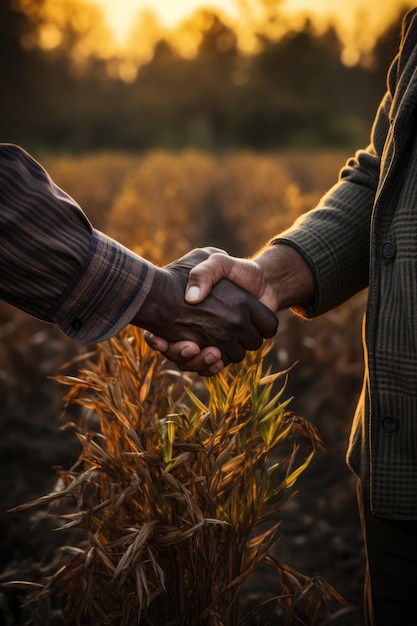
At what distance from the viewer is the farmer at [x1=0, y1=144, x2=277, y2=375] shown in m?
1.64

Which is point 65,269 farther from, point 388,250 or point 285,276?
point 388,250

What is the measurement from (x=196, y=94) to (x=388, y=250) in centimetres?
5110

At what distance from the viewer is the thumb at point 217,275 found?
6.21 feet

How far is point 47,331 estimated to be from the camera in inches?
211

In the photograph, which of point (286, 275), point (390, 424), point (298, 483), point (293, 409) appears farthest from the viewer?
point (293, 409)

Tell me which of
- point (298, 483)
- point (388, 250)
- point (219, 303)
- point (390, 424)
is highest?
point (388, 250)

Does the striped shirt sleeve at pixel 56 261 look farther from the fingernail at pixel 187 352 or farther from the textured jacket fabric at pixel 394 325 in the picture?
the textured jacket fabric at pixel 394 325

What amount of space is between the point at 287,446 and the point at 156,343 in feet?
7.03

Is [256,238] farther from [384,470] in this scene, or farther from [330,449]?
[384,470]

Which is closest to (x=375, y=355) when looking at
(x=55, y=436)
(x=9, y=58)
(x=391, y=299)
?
(x=391, y=299)

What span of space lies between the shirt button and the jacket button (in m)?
0.37

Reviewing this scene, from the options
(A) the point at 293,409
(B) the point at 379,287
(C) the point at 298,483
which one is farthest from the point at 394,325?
(A) the point at 293,409

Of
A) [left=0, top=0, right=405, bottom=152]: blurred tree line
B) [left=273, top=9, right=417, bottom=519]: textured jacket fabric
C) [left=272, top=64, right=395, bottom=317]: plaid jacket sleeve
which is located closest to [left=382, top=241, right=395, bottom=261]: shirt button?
[left=273, top=9, right=417, bottom=519]: textured jacket fabric

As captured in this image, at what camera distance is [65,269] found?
1.67 metres
